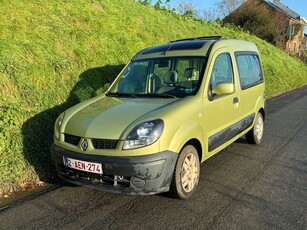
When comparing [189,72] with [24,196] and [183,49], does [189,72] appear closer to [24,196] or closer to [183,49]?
[183,49]

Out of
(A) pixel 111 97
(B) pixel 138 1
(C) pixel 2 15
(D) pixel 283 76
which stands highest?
Answer: (B) pixel 138 1

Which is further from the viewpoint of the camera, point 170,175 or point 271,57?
point 271,57

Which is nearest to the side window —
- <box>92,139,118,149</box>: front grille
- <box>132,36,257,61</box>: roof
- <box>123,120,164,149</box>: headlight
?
<box>132,36,257,61</box>: roof

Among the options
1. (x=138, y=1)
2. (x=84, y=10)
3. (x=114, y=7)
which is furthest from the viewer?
(x=138, y=1)

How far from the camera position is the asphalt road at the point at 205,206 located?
3719 millimetres

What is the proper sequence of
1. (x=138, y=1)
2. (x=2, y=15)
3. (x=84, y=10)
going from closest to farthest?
(x=2, y=15) → (x=84, y=10) → (x=138, y=1)

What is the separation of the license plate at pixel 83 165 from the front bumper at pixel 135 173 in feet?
0.15

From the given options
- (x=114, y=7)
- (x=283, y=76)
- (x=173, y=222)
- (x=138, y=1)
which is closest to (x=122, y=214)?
(x=173, y=222)

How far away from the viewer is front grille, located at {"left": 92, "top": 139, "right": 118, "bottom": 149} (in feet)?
12.6

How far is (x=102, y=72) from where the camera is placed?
793 centimetres

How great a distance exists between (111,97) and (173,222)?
209 cm

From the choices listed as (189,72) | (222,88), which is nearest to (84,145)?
(189,72)

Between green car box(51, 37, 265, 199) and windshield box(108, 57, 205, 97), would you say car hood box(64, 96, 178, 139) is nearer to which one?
green car box(51, 37, 265, 199)

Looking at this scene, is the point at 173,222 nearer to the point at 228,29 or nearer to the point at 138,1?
the point at 138,1
